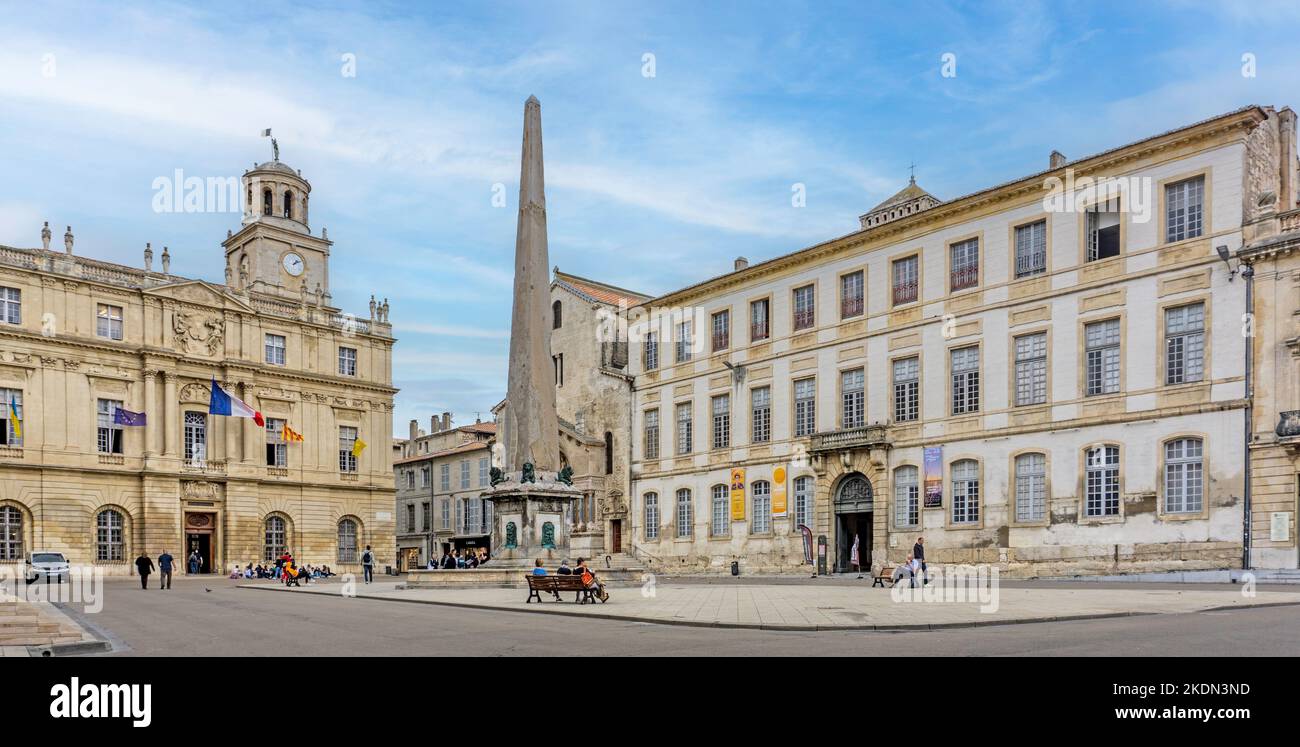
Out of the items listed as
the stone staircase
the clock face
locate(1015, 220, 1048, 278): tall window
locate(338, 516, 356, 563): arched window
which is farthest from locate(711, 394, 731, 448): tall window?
the clock face

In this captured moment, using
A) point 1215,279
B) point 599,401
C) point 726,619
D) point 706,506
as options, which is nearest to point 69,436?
point 599,401

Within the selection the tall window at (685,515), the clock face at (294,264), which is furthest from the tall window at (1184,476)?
the clock face at (294,264)

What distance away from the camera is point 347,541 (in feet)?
189

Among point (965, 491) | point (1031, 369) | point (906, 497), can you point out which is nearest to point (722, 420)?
point (906, 497)

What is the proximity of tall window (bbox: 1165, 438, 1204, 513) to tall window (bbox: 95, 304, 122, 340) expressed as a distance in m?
43.9

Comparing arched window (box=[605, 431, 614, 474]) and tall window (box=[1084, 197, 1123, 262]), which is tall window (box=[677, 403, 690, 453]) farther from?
tall window (box=[1084, 197, 1123, 262])

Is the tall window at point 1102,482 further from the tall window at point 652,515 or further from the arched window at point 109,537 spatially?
the arched window at point 109,537

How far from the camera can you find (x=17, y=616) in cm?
1703

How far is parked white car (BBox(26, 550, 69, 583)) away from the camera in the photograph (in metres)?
38.8

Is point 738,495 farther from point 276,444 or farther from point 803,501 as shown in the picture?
point 276,444

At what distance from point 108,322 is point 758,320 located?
29.8 m

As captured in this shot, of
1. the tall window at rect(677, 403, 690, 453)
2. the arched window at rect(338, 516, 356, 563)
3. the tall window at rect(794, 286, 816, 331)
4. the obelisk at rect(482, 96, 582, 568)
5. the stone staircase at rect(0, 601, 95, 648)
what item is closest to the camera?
the stone staircase at rect(0, 601, 95, 648)

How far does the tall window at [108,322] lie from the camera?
48653 millimetres
